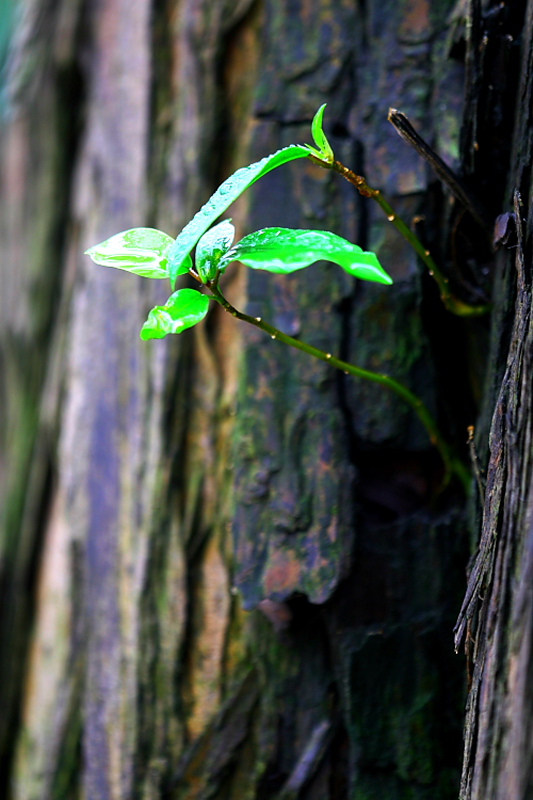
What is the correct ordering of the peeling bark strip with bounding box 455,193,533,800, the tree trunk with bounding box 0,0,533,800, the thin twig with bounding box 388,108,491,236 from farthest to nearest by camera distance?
the tree trunk with bounding box 0,0,533,800
the thin twig with bounding box 388,108,491,236
the peeling bark strip with bounding box 455,193,533,800

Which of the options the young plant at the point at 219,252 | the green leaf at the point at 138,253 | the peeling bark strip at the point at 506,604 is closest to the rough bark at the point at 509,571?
the peeling bark strip at the point at 506,604

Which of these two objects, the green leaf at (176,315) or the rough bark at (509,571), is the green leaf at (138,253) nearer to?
the green leaf at (176,315)

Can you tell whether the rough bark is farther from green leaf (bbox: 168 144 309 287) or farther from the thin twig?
green leaf (bbox: 168 144 309 287)

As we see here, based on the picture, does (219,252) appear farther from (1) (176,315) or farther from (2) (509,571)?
(2) (509,571)

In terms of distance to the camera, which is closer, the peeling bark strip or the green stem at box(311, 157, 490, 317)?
the peeling bark strip

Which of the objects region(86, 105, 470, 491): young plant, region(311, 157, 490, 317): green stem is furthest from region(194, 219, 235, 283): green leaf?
region(311, 157, 490, 317): green stem

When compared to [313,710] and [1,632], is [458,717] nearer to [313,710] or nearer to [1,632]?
[313,710]
